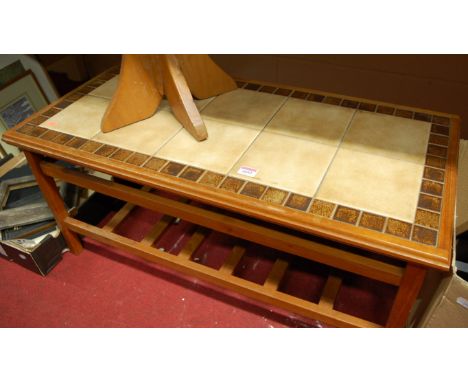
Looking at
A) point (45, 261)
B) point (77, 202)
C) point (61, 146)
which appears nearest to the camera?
point (61, 146)

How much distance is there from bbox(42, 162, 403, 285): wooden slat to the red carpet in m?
0.45

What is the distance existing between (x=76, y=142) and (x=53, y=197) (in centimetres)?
38

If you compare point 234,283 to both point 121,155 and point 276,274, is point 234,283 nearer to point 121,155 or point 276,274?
point 276,274

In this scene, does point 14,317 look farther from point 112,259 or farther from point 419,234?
point 419,234

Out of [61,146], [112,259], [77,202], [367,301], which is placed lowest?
[367,301]

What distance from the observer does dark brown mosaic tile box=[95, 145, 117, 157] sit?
47.1 inches

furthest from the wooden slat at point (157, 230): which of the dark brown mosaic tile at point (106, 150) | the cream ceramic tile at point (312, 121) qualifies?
the cream ceramic tile at point (312, 121)

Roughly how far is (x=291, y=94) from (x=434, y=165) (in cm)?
58

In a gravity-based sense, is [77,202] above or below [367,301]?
above

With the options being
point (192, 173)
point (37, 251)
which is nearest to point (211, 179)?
point (192, 173)

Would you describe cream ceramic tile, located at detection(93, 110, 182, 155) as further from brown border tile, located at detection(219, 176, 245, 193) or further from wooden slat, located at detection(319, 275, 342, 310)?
wooden slat, located at detection(319, 275, 342, 310)

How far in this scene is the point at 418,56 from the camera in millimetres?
1658

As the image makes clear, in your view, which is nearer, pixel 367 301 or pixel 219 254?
pixel 367 301

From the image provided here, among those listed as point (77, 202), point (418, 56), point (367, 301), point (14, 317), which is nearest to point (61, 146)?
point (77, 202)
